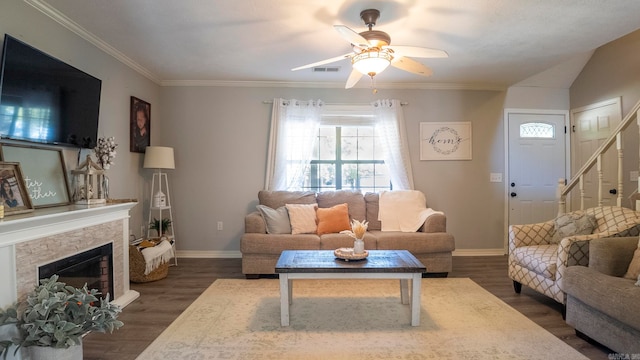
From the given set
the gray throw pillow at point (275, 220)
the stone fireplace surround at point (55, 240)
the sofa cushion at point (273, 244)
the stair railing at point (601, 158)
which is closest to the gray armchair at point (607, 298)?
the stair railing at point (601, 158)

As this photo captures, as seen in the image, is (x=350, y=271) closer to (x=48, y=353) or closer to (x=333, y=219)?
(x=333, y=219)

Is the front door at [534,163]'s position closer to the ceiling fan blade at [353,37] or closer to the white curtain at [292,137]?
the white curtain at [292,137]

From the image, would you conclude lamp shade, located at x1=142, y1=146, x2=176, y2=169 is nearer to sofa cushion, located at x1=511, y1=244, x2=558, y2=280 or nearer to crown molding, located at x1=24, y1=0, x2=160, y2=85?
crown molding, located at x1=24, y1=0, x2=160, y2=85

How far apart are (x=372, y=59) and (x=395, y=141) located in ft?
7.37

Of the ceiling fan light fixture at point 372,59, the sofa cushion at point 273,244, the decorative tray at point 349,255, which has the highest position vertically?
the ceiling fan light fixture at point 372,59

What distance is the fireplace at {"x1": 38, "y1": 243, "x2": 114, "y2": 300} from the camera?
7.11 feet

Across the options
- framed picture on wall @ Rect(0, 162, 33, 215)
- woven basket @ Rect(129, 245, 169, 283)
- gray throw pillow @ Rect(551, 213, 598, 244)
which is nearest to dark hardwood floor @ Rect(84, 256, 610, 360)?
woven basket @ Rect(129, 245, 169, 283)

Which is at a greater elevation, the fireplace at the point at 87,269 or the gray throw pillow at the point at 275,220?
the gray throw pillow at the point at 275,220

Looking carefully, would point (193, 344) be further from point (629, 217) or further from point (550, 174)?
point (550, 174)

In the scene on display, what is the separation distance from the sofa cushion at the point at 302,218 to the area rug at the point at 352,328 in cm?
81

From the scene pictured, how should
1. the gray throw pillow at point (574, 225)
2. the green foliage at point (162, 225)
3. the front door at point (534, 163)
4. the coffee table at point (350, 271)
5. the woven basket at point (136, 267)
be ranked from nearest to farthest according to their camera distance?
the coffee table at point (350, 271)
the gray throw pillow at point (574, 225)
the woven basket at point (136, 267)
the green foliage at point (162, 225)
the front door at point (534, 163)

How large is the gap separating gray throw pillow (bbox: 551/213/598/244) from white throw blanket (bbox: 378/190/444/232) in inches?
49.4

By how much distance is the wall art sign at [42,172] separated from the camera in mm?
2336

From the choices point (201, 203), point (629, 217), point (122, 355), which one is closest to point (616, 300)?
point (629, 217)
